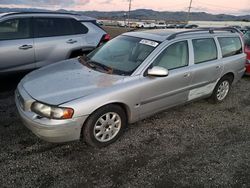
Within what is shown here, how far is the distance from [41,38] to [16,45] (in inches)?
23.0

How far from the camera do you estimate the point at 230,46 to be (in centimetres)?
501

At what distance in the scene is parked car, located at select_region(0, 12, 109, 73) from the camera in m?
4.91

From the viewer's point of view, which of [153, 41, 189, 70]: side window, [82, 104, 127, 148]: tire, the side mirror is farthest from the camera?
[153, 41, 189, 70]: side window

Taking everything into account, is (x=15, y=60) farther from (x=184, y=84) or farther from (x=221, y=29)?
(x=221, y=29)

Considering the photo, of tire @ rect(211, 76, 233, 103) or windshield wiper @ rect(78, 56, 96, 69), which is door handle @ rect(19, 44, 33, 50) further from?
tire @ rect(211, 76, 233, 103)

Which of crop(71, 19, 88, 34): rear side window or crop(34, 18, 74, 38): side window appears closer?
crop(34, 18, 74, 38): side window

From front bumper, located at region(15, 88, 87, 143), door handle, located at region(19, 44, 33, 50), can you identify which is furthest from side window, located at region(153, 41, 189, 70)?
door handle, located at region(19, 44, 33, 50)

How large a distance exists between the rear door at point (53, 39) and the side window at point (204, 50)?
2.91 m

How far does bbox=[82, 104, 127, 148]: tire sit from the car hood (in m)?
0.33

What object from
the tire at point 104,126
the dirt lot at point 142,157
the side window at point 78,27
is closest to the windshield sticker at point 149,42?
the tire at point 104,126

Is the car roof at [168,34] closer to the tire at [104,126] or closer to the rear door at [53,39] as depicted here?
the tire at [104,126]

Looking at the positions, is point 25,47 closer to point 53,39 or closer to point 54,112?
→ point 53,39

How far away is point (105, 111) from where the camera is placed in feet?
10.2

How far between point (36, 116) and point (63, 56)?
3011 mm
